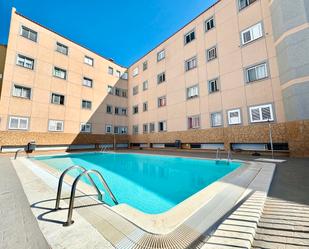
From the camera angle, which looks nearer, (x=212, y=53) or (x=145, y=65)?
(x=212, y=53)

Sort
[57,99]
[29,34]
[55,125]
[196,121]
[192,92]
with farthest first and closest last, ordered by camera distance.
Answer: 1. [57,99]
2. [55,125]
3. [192,92]
4. [29,34]
5. [196,121]

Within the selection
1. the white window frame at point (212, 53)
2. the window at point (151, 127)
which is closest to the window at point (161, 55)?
the white window frame at point (212, 53)

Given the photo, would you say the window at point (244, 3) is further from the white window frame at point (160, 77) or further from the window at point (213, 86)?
the white window frame at point (160, 77)

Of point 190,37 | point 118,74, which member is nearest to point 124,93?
point 118,74

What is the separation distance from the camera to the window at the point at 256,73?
10609 millimetres

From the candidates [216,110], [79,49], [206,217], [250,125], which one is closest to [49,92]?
[79,49]

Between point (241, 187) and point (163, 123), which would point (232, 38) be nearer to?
point (163, 123)

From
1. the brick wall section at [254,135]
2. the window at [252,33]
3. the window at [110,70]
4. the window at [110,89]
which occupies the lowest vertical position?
the brick wall section at [254,135]

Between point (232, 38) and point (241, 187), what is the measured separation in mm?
13348

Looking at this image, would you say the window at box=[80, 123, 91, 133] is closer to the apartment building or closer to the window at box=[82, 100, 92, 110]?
the apartment building

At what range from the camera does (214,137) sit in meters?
12.7

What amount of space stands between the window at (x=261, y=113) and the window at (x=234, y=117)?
0.89m

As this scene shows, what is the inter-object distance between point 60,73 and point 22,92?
435 centimetres

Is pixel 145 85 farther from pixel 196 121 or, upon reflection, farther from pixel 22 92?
pixel 22 92
